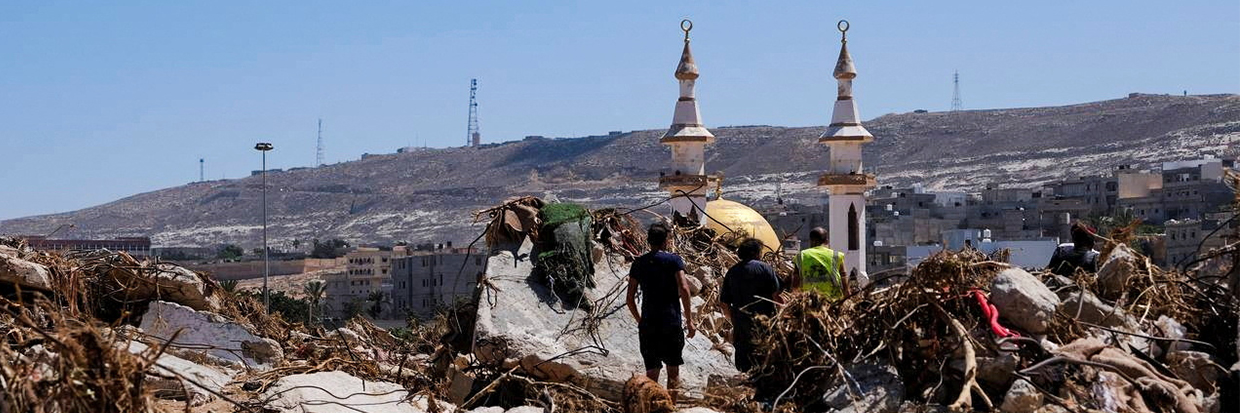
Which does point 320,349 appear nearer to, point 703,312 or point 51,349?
point 703,312

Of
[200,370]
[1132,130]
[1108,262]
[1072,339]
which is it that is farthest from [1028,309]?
[1132,130]

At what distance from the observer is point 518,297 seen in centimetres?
1134

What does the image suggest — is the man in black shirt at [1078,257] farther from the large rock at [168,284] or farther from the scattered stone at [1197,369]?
the large rock at [168,284]

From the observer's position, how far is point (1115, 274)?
956 centimetres

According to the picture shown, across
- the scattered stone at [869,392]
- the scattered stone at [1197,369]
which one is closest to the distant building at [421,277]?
the scattered stone at [869,392]

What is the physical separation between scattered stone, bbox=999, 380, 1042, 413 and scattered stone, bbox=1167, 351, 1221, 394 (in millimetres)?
962

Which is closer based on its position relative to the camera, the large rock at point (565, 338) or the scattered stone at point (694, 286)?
the large rock at point (565, 338)

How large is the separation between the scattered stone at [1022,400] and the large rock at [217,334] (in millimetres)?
6512

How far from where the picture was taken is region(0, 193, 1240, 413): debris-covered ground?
800 centimetres

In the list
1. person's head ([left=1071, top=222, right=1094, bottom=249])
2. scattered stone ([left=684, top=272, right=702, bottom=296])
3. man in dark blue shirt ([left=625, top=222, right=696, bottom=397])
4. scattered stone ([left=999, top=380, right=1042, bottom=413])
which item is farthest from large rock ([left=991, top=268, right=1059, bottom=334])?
scattered stone ([left=684, top=272, right=702, bottom=296])

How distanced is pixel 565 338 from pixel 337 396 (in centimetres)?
184

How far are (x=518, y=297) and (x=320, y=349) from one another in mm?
1772

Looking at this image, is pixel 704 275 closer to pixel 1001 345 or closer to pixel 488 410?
pixel 488 410

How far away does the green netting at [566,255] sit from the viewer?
454 inches
